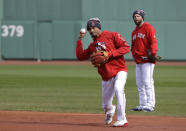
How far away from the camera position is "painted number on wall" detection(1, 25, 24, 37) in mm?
32938

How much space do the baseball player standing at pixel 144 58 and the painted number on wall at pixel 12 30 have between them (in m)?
23.1

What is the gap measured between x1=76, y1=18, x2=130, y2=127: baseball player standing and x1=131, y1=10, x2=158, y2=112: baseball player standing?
1.87 metres

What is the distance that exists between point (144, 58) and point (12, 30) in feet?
77.3

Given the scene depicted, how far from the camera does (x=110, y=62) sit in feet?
27.2

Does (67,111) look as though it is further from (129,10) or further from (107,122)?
(129,10)

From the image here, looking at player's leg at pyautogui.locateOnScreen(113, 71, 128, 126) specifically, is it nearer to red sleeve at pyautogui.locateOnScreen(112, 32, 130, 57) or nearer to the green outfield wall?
red sleeve at pyautogui.locateOnScreen(112, 32, 130, 57)

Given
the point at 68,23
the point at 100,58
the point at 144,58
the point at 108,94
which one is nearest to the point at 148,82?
the point at 144,58

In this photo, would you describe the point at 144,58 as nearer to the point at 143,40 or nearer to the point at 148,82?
the point at 143,40

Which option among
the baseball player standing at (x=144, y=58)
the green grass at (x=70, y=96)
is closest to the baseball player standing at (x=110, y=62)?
the baseball player standing at (x=144, y=58)

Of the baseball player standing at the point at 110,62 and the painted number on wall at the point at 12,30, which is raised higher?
the baseball player standing at the point at 110,62

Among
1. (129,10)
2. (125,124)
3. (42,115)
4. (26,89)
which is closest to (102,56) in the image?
(125,124)

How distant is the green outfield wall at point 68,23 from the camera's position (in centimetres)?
3212

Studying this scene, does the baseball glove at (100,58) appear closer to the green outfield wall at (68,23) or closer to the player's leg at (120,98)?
the player's leg at (120,98)

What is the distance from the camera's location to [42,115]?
9.72 meters
